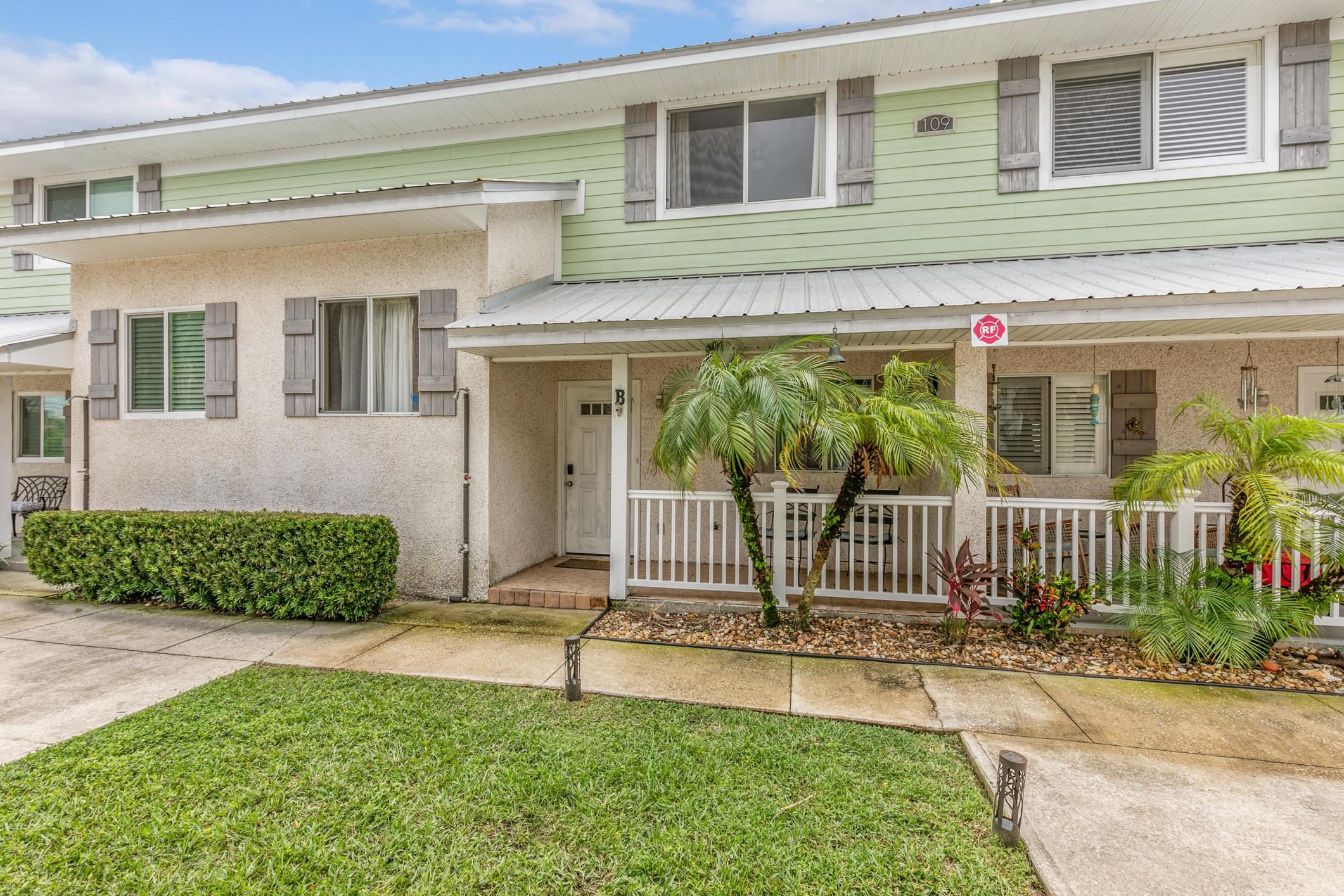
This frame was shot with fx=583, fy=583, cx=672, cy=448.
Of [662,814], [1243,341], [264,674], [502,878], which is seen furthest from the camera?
[1243,341]

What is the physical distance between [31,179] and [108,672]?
351 inches

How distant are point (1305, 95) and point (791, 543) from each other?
678 centimetres

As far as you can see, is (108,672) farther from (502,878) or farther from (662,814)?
(662,814)

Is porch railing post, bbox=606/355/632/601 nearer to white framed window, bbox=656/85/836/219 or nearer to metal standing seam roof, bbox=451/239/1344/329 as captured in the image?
metal standing seam roof, bbox=451/239/1344/329

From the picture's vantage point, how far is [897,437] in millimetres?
4430

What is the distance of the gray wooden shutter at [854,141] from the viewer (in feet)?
21.5

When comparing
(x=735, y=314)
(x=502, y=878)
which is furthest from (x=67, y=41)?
(x=502, y=878)

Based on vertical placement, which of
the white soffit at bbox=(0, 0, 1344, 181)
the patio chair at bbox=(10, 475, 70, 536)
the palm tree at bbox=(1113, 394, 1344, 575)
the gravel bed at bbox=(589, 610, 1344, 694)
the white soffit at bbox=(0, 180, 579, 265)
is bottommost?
the gravel bed at bbox=(589, 610, 1344, 694)

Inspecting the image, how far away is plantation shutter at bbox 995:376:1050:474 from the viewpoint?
693cm

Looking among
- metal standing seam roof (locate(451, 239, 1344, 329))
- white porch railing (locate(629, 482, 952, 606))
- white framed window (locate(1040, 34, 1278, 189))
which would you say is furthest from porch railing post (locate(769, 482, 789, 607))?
white framed window (locate(1040, 34, 1278, 189))

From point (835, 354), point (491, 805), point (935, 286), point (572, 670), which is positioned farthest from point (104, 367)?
point (935, 286)

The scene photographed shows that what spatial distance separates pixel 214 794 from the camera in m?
2.90

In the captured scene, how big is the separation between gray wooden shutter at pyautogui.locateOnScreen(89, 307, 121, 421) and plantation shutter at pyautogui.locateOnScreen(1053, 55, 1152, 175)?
11152 millimetres

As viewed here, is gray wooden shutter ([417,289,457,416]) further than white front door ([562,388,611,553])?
No
